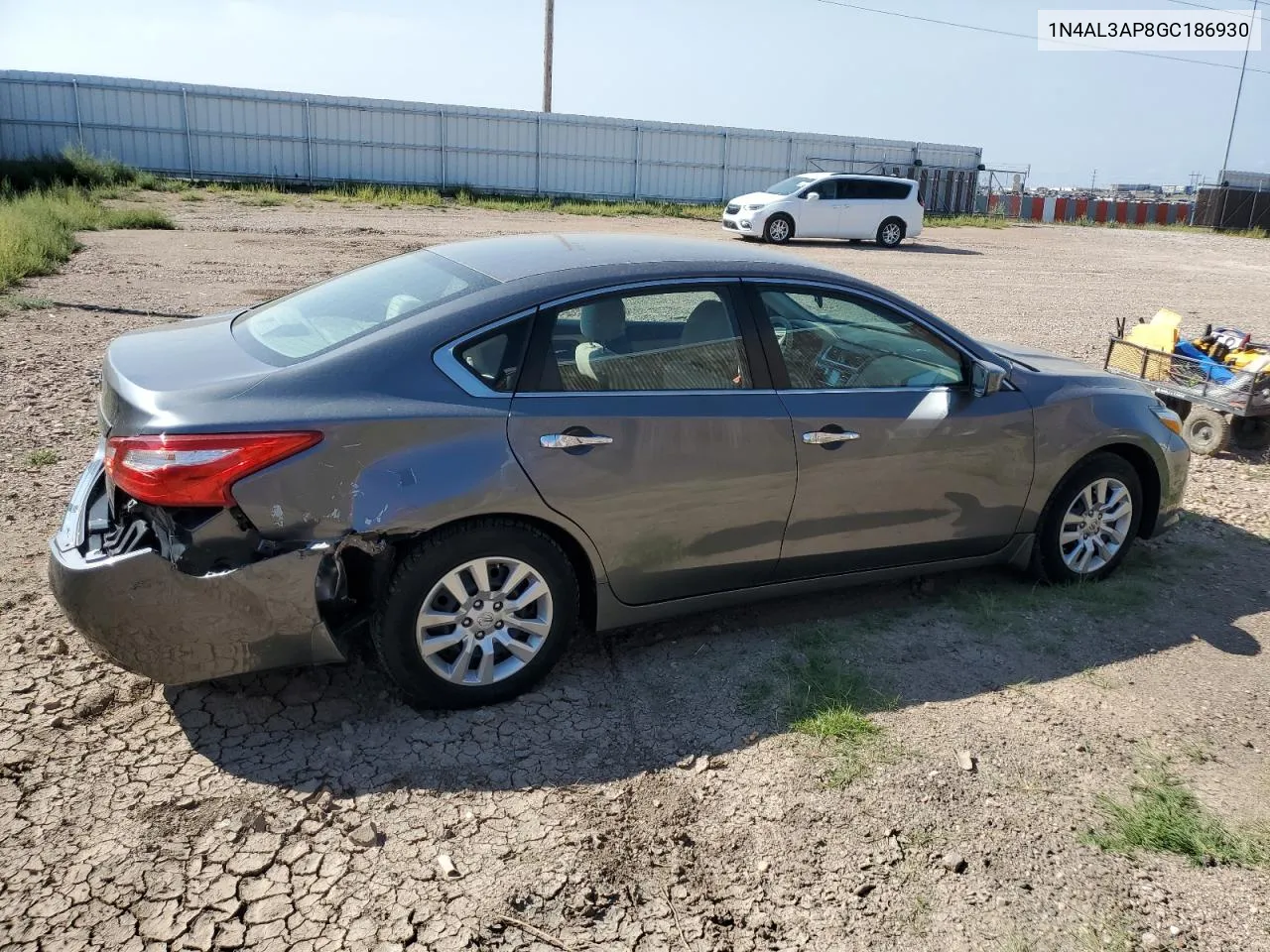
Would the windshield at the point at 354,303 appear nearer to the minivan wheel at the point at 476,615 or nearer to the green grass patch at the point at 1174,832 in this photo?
the minivan wheel at the point at 476,615

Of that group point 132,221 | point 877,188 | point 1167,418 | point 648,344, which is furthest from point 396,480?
point 877,188

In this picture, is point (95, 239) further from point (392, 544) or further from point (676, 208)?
point (676, 208)

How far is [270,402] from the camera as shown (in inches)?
131

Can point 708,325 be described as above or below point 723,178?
below

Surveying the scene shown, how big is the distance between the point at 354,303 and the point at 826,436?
1980 millimetres

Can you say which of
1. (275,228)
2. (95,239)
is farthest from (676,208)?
(95,239)

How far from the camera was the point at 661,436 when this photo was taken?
383cm

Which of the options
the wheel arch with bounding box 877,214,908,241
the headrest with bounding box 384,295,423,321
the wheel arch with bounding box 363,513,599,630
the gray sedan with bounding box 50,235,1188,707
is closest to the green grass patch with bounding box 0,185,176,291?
the headrest with bounding box 384,295,423,321

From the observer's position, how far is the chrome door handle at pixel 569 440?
3.62m

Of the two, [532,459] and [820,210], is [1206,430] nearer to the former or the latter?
[532,459]

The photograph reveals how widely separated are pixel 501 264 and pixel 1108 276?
61.5 ft

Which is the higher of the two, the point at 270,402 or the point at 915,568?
the point at 270,402

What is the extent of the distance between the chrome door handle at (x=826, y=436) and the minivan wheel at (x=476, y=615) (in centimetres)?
112

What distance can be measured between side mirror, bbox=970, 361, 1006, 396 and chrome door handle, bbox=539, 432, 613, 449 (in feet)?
5.99
